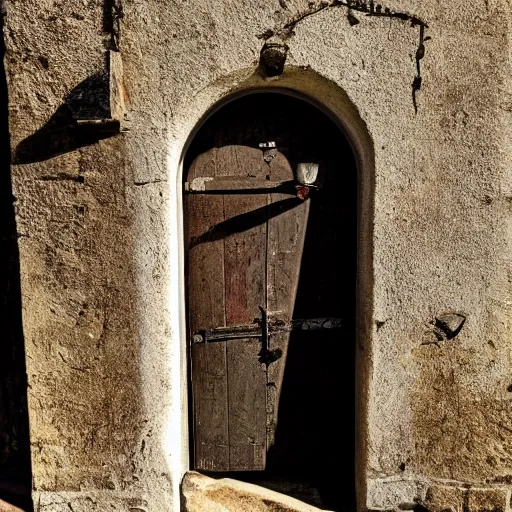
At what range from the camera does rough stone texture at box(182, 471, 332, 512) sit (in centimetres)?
230

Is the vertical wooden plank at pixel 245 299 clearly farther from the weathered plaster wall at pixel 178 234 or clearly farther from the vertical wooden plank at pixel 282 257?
the weathered plaster wall at pixel 178 234

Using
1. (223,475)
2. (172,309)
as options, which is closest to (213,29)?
(172,309)

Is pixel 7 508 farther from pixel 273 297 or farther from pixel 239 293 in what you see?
pixel 273 297

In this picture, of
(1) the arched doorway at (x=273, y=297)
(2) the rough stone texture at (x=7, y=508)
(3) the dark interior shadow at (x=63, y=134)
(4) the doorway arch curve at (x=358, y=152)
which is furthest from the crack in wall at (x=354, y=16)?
(2) the rough stone texture at (x=7, y=508)

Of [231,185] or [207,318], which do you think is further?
[207,318]

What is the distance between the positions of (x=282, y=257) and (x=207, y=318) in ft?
1.72

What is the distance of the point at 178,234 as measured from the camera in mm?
2266

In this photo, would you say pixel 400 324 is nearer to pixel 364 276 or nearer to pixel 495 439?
pixel 364 276

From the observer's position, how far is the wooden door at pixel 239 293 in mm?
2299

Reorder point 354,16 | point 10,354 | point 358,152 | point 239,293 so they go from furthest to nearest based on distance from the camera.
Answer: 1. point 10,354
2. point 239,293
3. point 358,152
4. point 354,16

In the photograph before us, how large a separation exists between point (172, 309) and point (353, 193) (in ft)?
3.71

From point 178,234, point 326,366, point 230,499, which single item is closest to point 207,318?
point 178,234

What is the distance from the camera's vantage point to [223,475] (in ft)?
8.15

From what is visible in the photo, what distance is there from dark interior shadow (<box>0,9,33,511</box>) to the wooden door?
99 centimetres
